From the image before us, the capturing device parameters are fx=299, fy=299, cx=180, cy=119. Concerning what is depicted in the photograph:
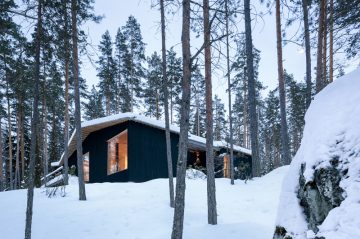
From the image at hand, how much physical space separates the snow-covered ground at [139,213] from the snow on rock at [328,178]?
362 centimetres

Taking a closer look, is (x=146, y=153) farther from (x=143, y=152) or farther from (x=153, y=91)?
(x=153, y=91)

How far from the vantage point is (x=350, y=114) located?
445 centimetres

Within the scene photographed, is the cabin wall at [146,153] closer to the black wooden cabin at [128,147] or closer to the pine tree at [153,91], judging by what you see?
the black wooden cabin at [128,147]

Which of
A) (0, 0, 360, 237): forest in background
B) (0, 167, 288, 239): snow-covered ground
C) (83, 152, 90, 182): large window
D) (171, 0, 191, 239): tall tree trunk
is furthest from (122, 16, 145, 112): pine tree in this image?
(171, 0, 191, 239): tall tree trunk

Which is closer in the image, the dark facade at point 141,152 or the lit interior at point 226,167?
the dark facade at point 141,152

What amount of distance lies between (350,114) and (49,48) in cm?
783

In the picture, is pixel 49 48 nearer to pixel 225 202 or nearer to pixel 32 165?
pixel 32 165

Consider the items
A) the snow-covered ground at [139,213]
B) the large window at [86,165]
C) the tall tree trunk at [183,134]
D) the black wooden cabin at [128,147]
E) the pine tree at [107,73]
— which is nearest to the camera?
the tall tree trunk at [183,134]

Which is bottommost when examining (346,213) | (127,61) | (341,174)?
(346,213)

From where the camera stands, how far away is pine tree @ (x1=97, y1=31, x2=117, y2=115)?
100.0 feet

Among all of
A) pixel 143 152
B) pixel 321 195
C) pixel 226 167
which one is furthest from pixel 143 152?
pixel 321 195

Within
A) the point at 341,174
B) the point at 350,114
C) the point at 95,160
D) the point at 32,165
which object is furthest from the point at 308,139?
the point at 95,160

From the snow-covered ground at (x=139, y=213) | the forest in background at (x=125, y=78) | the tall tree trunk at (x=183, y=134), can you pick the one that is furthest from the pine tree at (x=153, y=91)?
the tall tree trunk at (x=183, y=134)

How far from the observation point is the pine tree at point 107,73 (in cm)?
3047
